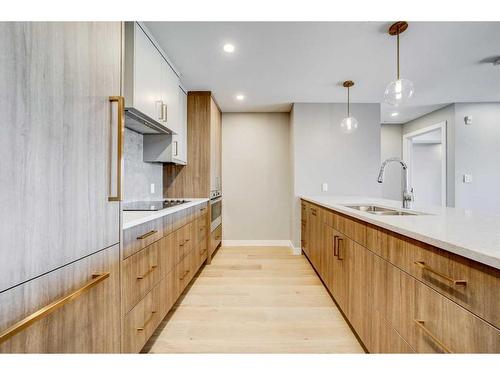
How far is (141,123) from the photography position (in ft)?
7.09

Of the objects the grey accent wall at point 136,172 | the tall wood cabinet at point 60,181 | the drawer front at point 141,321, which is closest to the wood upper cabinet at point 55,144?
the tall wood cabinet at point 60,181

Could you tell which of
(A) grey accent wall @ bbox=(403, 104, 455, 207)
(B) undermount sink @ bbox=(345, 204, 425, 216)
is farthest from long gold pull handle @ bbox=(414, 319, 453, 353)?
(A) grey accent wall @ bbox=(403, 104, 455, 207)

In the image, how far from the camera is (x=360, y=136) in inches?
150

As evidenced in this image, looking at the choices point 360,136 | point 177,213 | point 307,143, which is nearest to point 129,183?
point 177,213

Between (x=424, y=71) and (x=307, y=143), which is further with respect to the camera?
(x=307, y=143)

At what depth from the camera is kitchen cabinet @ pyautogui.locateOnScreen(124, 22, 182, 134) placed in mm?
1745

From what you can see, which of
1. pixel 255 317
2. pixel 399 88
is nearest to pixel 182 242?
pixel 255 317

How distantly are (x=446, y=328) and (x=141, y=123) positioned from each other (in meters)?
2.37

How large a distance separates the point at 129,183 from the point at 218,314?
60.5 inches

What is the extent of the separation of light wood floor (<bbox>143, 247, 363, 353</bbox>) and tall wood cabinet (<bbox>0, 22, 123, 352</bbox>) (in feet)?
2.52

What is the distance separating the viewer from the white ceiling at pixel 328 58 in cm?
198

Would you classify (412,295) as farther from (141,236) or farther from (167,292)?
(167,292)
